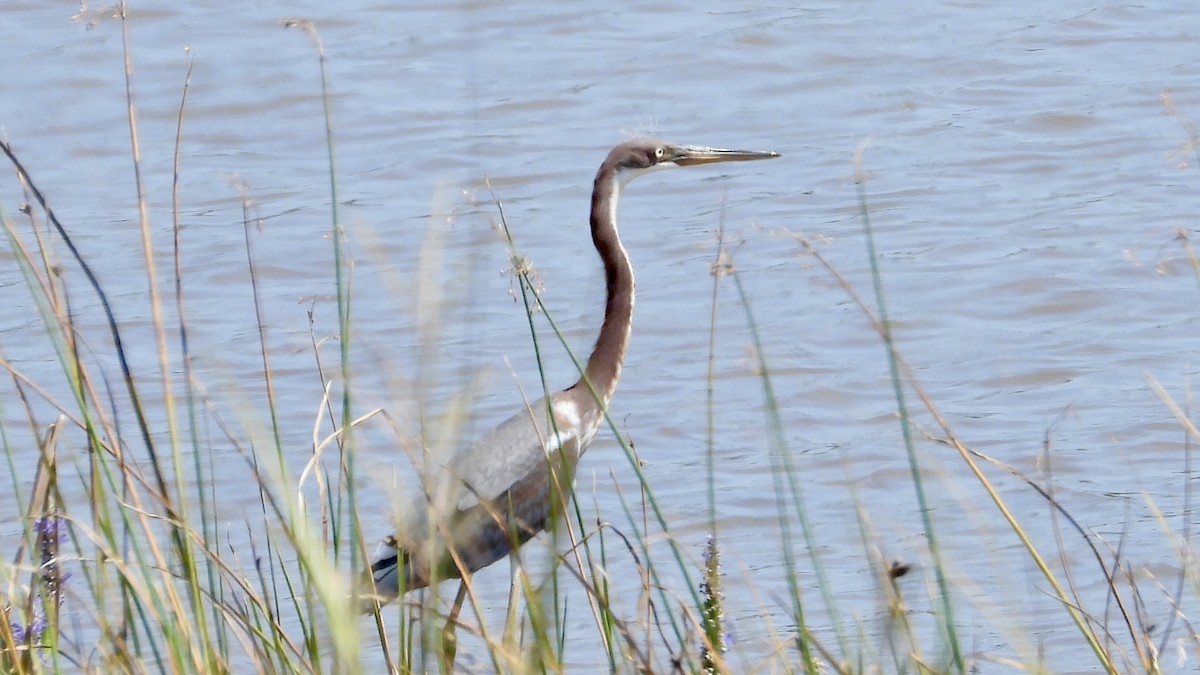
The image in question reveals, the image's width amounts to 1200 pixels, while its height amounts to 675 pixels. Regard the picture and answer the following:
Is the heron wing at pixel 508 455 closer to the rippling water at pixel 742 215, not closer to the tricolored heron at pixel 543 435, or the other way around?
the tricolored heron at pixel 543 435

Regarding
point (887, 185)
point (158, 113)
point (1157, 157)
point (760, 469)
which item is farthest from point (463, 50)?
point (760, 469)

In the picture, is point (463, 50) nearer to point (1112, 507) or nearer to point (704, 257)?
point (704, 257)

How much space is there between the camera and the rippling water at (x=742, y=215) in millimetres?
4992

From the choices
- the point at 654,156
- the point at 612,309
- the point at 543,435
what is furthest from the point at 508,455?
the point at 654,156

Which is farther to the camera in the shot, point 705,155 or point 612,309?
point 705,155

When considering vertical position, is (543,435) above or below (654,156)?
below

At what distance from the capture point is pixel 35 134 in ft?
27.2

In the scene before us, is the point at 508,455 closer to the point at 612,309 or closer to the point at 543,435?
the point at 543,435

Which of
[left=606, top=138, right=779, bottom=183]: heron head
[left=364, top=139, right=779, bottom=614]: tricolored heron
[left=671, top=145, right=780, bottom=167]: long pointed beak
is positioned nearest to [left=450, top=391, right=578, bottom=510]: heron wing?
[left=364, top=139, right=779, bottom=614]: tricolored heron

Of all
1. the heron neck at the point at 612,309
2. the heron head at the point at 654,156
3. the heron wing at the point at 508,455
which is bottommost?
the heron wing at the point at 508,455

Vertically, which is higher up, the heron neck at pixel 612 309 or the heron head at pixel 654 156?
the heron head at pixel 654 156

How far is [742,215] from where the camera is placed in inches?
280

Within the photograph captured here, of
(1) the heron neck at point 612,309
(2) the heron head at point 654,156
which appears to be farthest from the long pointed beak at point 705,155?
(1) the heron neck at point 612,309

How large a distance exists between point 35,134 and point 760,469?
4.44 metres
